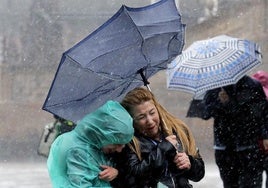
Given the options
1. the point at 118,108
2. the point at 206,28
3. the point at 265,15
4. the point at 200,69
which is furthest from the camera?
the point at 206,28

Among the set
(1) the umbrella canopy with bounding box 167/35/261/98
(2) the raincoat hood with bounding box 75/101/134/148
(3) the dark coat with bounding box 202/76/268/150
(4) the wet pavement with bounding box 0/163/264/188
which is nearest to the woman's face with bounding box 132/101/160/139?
(2) the raincoat hood with bounding box 75/101/134/148

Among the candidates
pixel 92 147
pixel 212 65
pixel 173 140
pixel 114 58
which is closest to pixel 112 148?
pixel 92 147

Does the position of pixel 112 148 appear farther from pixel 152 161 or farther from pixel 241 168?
pixel 241 168

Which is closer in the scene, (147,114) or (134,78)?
(147,114)

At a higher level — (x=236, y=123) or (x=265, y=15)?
(x=236, y=123)

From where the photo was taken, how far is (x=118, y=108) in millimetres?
3857

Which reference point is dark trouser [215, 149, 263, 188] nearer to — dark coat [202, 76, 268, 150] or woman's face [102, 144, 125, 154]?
dark coat [202, 76, 268, 150]

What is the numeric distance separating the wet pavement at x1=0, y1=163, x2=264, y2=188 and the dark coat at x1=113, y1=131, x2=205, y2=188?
21.3 feet

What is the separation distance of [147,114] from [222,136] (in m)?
2.31

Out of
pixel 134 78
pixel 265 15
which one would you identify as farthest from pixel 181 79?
pixel 265 15

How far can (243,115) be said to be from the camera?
617cm

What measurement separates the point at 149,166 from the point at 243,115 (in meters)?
2.36

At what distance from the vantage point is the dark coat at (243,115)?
6152 millimetres

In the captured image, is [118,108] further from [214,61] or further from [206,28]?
[206,28]
